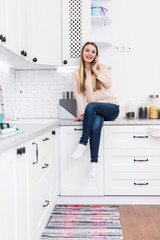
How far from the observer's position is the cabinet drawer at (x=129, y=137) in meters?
2.96

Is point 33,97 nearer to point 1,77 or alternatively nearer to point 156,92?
point 1,77

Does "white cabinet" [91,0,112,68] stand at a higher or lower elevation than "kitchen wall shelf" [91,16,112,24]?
lower

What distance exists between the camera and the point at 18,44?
2.48m

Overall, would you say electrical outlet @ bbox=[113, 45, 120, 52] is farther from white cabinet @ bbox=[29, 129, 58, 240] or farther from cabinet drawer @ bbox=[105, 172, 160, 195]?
Answer: cabinet drawer @ bbox=[105, 172, 160, 195]

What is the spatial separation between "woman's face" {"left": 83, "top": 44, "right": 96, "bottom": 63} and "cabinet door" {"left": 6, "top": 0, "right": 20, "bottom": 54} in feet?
2.79

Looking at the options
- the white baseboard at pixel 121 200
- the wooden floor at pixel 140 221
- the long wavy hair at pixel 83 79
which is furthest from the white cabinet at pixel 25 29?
the wooden floor at pixel 140 221

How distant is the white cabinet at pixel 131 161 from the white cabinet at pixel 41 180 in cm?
56

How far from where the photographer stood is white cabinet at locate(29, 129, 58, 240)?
1.87 metres

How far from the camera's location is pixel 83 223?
2.55 meters

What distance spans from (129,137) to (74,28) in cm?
132

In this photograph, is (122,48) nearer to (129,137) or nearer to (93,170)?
(129,137)

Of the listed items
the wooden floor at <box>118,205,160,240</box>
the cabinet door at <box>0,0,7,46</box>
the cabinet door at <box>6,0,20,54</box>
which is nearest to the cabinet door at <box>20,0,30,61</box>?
the cabinet door at <box>6,0,20,54</box>

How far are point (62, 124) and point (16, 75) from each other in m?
1.03

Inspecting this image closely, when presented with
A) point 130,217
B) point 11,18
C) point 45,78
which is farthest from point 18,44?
point 130,217
